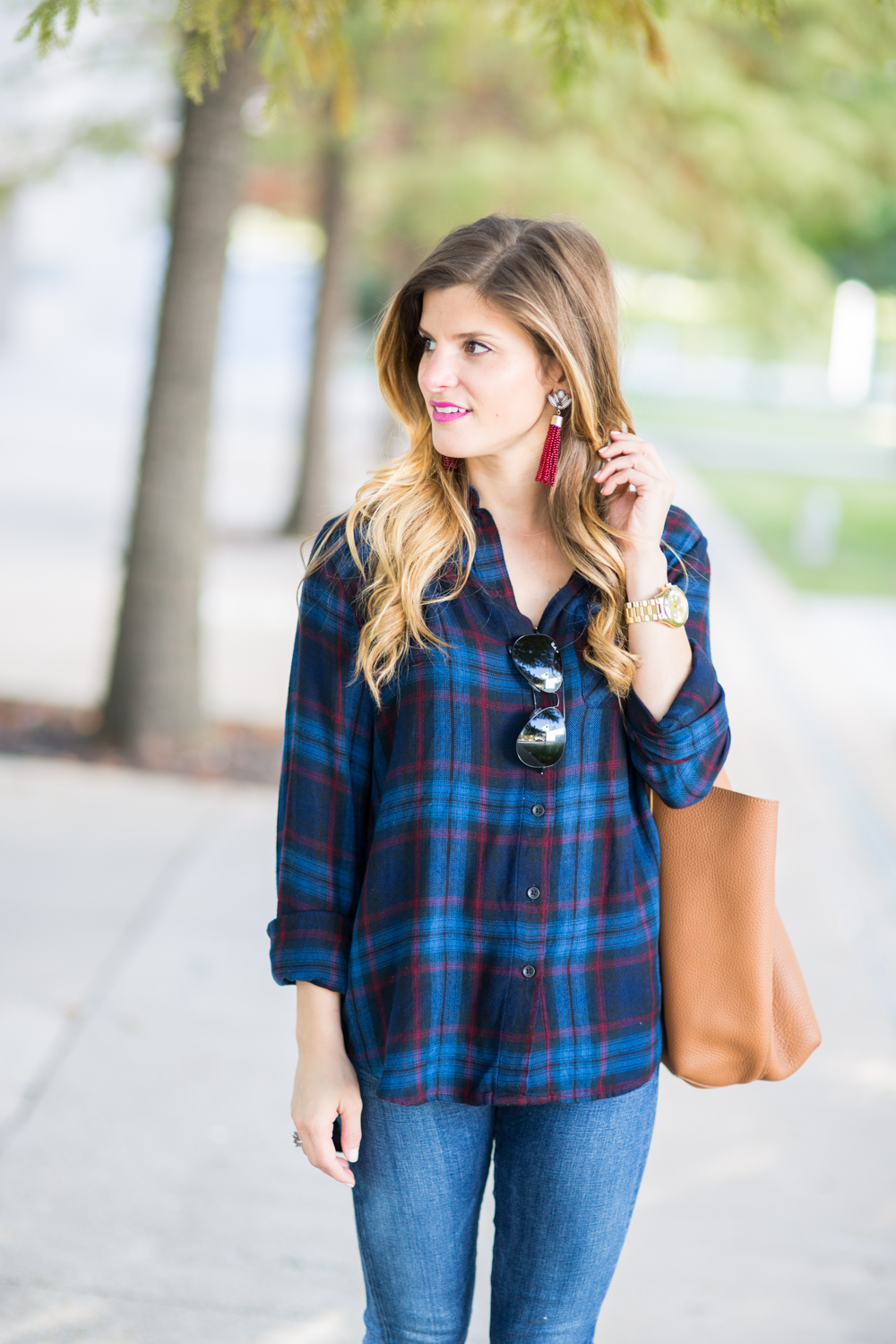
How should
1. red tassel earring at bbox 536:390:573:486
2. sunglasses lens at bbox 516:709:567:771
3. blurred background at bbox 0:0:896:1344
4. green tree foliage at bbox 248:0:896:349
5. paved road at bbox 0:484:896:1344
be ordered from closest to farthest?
sunglasses lens at bbox 516:709:567:771
red tassel earring at bbox 536:390:573:486
paved road at bbox 0:484:896:1344
blurred background at bbox 0:0:896:1344
green tree foliage at bbox 248:0:896:349

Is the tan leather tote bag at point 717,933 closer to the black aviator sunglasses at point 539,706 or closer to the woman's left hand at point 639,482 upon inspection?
the black aviator sunglasses at point 539,706

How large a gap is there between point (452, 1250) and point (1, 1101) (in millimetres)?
1985

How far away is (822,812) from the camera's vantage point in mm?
6504

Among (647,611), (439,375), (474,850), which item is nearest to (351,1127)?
(474,850)

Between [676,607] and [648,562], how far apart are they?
73 mm

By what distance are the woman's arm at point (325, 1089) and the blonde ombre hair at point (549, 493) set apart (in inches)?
17.6

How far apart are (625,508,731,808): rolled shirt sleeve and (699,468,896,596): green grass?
43.1 feet

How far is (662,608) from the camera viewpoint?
181cm

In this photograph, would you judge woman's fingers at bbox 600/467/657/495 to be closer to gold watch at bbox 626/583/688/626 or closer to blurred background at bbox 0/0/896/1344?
gold watch at bbox 626/583/688/626

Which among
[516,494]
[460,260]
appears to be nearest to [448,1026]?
[516,494]

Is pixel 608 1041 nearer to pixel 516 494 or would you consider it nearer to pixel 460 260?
pixel 516 494

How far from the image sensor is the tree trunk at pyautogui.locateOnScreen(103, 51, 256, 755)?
6.03 metres

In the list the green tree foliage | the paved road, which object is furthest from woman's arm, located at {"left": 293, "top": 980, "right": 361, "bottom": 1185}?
the green tree foliage

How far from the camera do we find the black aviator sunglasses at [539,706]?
1.74m
